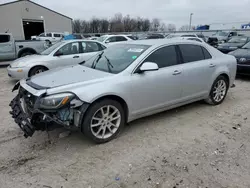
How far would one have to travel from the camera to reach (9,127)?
12.5 feet

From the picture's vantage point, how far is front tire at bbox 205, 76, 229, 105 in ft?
15.3

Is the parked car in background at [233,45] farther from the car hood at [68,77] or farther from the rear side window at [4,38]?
the rear side window at [4,38]

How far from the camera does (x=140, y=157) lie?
291 cm

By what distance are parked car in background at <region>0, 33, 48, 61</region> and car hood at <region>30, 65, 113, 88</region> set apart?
8.16m

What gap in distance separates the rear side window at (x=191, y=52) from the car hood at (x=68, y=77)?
66.2 inches

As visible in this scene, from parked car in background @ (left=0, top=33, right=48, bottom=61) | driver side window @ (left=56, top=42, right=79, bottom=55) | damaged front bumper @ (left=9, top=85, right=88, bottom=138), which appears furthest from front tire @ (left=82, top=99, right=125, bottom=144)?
parked car in background @ (left=0, top=33, right=48, bottom=61)

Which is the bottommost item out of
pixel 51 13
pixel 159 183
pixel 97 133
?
pixel 159 183

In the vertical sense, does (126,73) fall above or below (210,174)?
above

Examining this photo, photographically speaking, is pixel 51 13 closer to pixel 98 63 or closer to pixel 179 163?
pixel 98 63

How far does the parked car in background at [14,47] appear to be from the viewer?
10703 mm

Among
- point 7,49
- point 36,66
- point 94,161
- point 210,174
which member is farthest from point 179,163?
point 7,49

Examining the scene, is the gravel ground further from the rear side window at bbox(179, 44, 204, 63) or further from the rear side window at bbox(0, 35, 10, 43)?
the rear side window at bbox(0, 35, 10, 43)

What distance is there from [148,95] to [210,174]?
152cm

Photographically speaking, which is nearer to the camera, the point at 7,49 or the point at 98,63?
the point at 98,63
